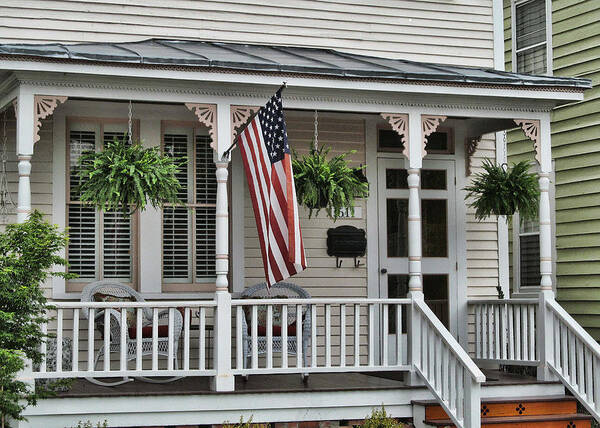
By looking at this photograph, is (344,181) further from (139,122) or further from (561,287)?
(561,287)

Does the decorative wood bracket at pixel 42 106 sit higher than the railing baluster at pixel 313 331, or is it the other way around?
the decorative wood bracket at pixel 42 106

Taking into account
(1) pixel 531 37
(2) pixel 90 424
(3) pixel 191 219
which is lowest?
(2) pixel 90 424

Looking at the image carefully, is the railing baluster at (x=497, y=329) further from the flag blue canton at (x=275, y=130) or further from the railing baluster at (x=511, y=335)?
the flag blue canton at (x=275, y=130)

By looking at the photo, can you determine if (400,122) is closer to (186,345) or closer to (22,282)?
(186,345)

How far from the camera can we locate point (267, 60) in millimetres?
10273

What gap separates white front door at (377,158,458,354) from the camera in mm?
12117

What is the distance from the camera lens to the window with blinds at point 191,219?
11.3 meters

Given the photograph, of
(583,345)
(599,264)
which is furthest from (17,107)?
(599,264)

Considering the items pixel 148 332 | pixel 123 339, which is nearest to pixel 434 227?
pixel 148 332

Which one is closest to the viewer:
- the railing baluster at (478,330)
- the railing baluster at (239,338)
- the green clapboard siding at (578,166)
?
the railing baluster at (239,338)

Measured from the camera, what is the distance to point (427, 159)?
1230 centimetres

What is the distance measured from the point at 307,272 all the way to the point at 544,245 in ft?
9.00

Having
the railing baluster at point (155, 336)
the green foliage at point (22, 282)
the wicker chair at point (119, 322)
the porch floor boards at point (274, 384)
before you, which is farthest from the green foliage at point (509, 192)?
the green foliage at point (22, 282)

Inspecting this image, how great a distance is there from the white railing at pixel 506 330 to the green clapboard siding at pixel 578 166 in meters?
2.13
